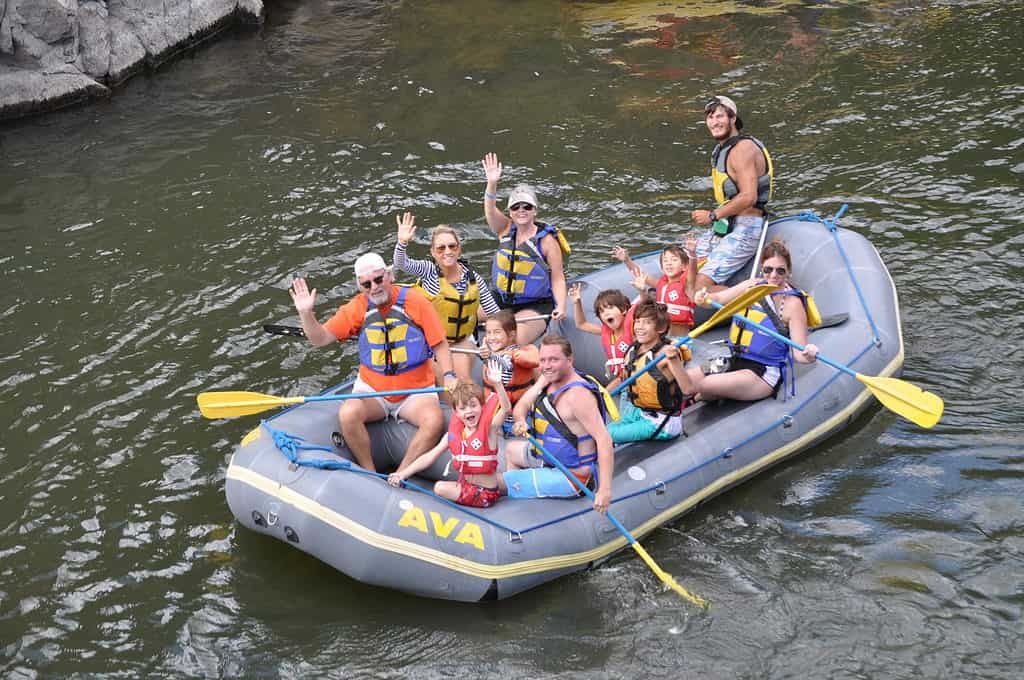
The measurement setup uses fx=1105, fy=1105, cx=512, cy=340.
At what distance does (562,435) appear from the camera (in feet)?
18.2

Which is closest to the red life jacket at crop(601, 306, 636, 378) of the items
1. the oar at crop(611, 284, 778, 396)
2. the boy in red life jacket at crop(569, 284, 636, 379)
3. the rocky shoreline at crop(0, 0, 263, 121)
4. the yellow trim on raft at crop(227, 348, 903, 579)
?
the boy in red life jacket at crop(569, 284, 636, 379)

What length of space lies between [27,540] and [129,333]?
2.30 meters

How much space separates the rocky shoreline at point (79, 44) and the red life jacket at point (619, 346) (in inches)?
344

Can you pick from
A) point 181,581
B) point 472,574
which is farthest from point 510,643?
point 181,581

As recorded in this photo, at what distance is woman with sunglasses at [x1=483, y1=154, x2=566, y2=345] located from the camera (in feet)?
22.2

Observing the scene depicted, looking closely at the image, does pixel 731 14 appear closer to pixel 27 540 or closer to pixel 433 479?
pixel 433 479

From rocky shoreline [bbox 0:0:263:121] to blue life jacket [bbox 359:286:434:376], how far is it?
833 cm

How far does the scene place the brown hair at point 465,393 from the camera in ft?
17.7

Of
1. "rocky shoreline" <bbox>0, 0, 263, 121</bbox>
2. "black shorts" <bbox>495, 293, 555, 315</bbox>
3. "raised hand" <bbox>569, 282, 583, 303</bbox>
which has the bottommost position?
"black shorts" <bbox>495, 293, 555, 315</bbox>

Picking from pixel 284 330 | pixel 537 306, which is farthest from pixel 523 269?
pixel 284 330

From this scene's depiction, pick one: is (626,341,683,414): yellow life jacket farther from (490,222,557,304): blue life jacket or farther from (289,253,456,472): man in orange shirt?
(289,253,456,472): man in orange shirt

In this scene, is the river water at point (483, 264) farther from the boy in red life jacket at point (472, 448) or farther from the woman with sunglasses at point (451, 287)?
the woman with sunglasses at point (451, 287)

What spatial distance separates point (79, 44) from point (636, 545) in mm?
10350

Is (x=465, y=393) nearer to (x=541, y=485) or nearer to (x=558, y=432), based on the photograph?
(x=558, y=432)
